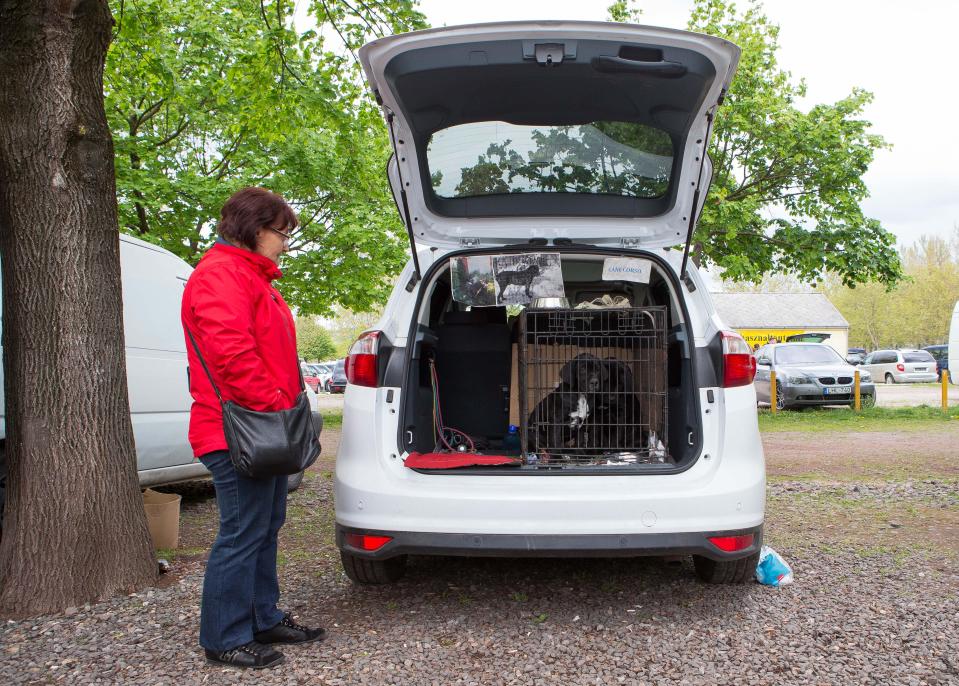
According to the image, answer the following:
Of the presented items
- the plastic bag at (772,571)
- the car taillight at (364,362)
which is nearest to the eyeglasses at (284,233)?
the car taillight at (364,362)

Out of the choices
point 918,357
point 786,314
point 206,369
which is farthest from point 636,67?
point 786,314

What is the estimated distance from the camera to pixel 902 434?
11367mm

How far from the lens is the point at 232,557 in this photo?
3055 millimetres

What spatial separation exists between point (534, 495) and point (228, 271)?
4.86ft

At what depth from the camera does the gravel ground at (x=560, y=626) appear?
2988 mm

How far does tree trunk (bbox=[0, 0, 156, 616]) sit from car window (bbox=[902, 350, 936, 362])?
34.6 meters

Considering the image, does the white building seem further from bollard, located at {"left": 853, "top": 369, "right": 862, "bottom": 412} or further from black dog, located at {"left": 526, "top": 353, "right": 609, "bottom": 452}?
black dog, located at {"left": 526, "top": 353, "right": 609, "bottom": 452}

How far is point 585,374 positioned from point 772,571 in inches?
52.9

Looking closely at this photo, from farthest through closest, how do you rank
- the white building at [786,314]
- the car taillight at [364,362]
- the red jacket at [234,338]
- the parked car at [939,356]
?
the white building at [786,314] → the parked car at [939,356] → the car taillight at [364,362] → the red jacket at [234,338]

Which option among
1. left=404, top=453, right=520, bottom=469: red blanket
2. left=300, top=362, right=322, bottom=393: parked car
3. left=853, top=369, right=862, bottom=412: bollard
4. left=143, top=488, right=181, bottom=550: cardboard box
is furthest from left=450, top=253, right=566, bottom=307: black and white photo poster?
left=300, top=362, right=322, bottom=393: parked car

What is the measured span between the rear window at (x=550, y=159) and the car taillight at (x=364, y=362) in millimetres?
897

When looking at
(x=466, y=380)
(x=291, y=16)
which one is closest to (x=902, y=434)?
(x=466, y=380)

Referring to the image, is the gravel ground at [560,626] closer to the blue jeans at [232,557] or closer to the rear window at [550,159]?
the blue jeans at [232,557]

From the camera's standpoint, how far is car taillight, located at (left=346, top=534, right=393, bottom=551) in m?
3.31
